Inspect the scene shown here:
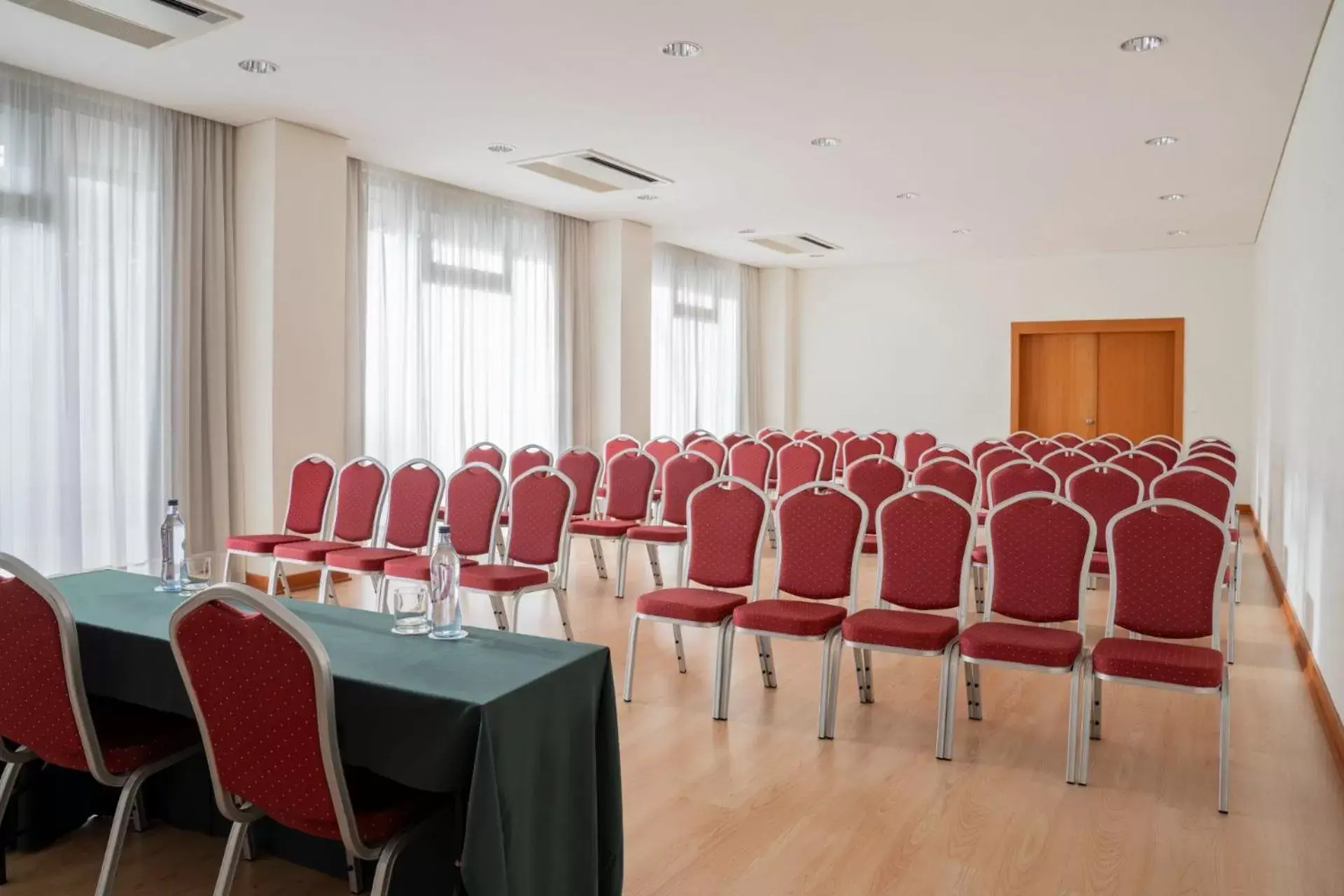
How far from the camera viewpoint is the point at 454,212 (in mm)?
8875

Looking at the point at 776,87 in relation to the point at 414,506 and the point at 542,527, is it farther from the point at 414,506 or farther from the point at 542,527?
the point at 414,506

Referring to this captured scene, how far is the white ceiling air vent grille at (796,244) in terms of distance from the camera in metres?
11.6

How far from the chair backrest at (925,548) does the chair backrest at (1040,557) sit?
0.13m

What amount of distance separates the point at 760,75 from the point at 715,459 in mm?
3487

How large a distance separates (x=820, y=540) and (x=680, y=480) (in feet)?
8.45

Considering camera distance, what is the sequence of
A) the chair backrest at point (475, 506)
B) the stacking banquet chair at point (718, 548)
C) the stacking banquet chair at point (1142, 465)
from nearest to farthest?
the stacking banquet chair at point (718, 548) < the chair backrest at point (475, 506) < the stacking banquet chair at point (1142, 465)

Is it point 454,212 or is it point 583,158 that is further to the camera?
point 454,212

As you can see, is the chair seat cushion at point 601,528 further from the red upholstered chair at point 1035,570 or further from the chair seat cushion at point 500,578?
the red upholstered chair at point 1035,570

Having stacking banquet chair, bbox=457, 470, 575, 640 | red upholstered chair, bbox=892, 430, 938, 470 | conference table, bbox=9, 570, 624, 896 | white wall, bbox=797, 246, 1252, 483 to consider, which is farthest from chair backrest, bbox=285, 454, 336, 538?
white wall, bbox=797, 246, 1252, 483

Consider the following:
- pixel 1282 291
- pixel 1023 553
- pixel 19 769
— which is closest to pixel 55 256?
pixel 19 769

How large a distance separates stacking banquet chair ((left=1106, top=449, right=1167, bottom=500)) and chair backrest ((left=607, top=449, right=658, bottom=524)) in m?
3.10

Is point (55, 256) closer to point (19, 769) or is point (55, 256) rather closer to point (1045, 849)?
point (19, 769)

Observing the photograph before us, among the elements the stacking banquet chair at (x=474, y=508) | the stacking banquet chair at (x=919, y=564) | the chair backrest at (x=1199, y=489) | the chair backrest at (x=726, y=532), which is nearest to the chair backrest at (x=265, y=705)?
the stacking banquet chair at (x=919, y=564)

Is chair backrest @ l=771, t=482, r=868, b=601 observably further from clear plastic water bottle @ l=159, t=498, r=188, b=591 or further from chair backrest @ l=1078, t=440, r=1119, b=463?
chair backrest @ l=1078, t=440, r=1119, b=463
